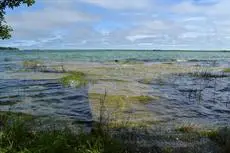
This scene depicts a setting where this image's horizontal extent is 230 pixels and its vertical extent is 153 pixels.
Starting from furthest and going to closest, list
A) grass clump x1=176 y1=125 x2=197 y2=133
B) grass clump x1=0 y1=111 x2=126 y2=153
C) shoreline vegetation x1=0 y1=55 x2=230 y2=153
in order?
grass clump x1=176 y1=125 x2=197 y2=133, shoreline vegetation x1=0 y1=55 x2=230 y2=153, grass clump x1=0 y1=111 x2=126 y2=153

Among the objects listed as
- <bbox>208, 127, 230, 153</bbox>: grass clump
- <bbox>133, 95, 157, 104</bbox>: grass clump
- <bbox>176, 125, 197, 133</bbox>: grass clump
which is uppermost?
<bbox>208, 127, 230, 153</bbox>: grass clump

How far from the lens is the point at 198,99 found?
23.4 m

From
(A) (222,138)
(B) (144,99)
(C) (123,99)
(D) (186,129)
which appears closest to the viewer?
(A) (222,138)

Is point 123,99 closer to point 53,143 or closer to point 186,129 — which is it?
point 186,129

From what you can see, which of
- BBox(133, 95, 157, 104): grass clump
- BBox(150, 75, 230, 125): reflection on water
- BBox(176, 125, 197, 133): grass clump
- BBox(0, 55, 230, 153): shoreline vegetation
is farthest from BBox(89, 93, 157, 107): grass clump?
BBox(176, 125, 197, 133): grass clump

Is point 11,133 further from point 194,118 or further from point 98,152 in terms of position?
point 194,118

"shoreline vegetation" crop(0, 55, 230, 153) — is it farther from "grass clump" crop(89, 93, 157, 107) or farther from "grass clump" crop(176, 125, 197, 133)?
"grass clump" crop(89, 93, 157, 107)

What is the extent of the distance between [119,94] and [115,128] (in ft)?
34.1

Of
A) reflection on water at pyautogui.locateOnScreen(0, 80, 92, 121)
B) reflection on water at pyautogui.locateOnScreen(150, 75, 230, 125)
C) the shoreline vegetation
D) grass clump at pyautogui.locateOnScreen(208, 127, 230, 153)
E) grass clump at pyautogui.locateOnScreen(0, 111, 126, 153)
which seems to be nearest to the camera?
grass clump at pyautogui.locateOnScreen(0, 111, 126, 153)

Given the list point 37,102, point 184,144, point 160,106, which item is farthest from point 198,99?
point 184,144

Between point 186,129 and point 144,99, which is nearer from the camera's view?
point 186,129

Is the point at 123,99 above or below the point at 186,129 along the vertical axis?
below

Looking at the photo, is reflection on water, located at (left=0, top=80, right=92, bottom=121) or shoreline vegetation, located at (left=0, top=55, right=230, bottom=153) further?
reflection on water, located at (left=0, top=80, right=92, bottom=121)

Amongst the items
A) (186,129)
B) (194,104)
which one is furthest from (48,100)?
(186,129)
